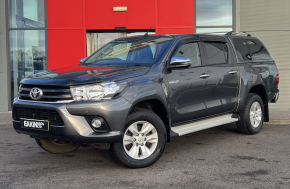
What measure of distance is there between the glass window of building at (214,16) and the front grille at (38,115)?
848 centimetres

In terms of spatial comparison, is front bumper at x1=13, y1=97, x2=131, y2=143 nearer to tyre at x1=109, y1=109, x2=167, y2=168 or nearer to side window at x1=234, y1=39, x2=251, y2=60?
tyre at x1=109, y1=109, x2=167, y2=168

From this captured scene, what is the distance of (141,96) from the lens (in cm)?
490

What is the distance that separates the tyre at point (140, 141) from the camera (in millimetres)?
4801

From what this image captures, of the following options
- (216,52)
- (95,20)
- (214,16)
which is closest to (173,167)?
(216,52)

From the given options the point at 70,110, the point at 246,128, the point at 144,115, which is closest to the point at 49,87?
the point at 70,110

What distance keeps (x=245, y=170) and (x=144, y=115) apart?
1436 millimetres

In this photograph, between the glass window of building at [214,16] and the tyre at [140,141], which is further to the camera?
the glass window of building at [214,16]

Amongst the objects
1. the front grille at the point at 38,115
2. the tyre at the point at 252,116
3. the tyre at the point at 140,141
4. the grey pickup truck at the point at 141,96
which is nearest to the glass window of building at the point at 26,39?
the grey pickup truck at the point at 141,96

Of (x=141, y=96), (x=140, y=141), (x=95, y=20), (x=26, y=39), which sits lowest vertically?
(x=140, y=141)

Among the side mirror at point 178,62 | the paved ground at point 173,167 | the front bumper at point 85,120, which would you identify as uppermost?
the side mirror at point 178,62

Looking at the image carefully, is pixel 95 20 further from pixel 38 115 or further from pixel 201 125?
pixel 38 115

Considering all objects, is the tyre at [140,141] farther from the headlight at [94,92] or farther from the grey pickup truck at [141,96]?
the headlight at [94,92]

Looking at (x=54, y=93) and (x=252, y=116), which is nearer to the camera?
(x=54, y=93)

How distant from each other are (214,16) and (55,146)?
8.37m
